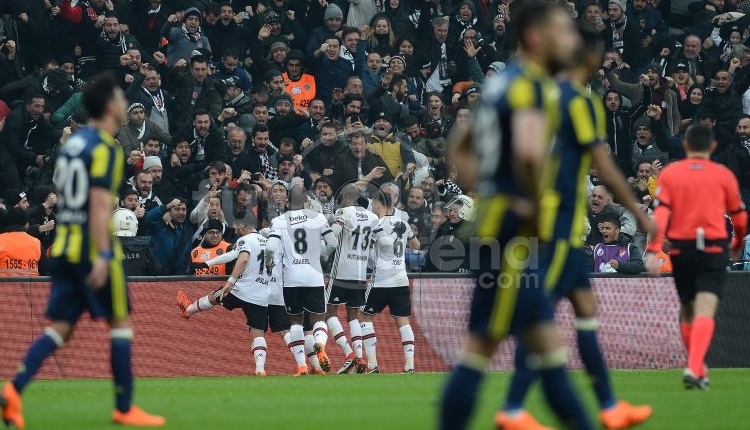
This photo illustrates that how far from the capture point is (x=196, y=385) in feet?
48.7

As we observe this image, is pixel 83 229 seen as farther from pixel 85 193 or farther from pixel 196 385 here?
pixel 196 385

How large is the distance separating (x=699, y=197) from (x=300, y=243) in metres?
7.20

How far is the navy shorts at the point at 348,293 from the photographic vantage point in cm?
1889

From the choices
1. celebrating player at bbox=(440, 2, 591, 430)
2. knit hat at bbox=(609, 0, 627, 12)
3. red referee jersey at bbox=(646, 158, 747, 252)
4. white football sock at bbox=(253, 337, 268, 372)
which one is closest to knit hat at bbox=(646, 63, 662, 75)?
knit hat at bbox=(609, 0, 627, 12)

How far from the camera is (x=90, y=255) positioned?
31.5ft

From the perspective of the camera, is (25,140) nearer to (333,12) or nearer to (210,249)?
(210,249)

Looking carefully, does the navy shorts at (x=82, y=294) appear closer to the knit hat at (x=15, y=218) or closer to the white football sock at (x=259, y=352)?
the white football sock at (x=259, y=352)

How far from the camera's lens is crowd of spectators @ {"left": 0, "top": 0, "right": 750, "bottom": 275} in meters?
20.4

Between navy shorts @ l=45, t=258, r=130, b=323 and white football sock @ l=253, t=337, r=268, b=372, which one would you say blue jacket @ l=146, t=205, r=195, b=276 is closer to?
white football sock @ l=253, t=337, r=268, b=372

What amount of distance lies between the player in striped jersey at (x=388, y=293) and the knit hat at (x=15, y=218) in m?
4.65

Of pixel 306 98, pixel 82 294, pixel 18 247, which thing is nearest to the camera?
pixel 82 294

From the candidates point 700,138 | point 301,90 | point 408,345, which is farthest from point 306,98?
point 700,138

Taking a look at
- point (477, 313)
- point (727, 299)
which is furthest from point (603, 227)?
point (477, 313)

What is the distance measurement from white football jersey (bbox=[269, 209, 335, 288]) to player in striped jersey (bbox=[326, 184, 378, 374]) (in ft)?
1.00
